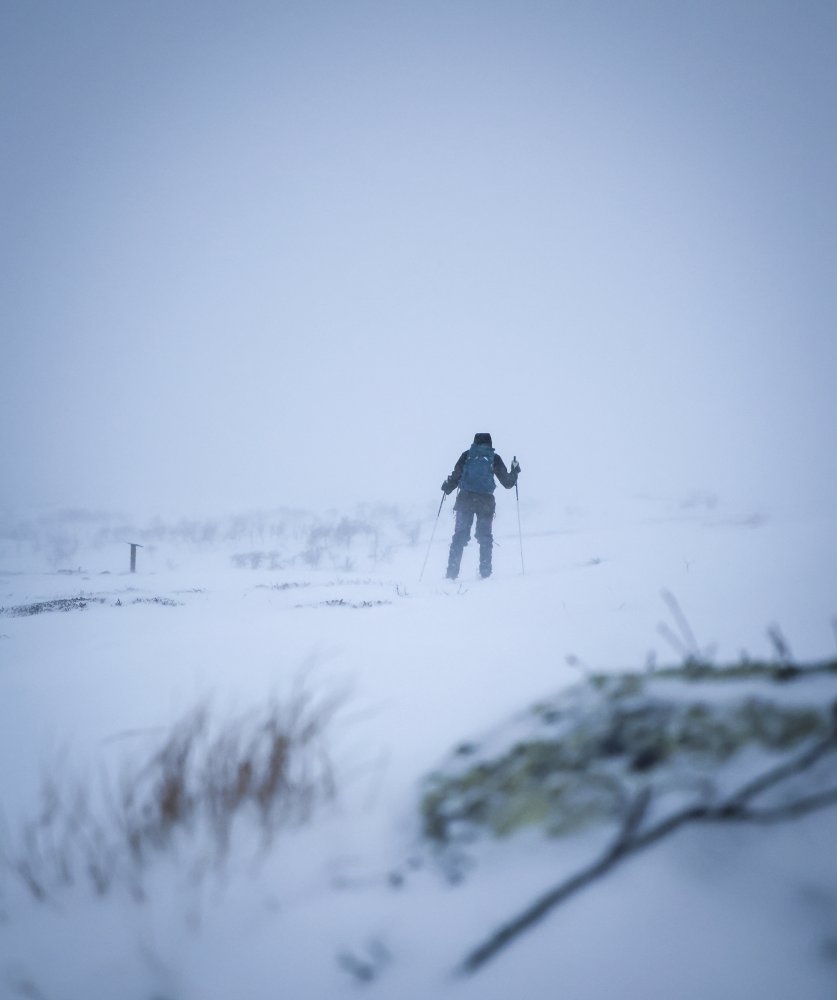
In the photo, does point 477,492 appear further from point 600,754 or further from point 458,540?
point 600,754

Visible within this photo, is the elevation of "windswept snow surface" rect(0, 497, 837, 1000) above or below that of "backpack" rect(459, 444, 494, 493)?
below

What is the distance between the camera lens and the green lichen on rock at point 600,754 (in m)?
1.16

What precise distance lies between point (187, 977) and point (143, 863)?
1.15 ft

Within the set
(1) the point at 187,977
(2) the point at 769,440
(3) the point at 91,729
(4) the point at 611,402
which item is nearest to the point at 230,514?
(3) the point at 91,729

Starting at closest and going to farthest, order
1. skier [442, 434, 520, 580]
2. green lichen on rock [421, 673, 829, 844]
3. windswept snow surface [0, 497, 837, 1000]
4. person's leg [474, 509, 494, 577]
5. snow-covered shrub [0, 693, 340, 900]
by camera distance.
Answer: windswept snow surface [0, 497, 837, 1000]
green lichen on rock [421, 673, 829, 844]
snow-covered shrub [0, 693, 340, 900]
person's leg [474, 509, 494, 577]
skier [442, 434, 520, 580]

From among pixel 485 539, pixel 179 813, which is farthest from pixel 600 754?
pixel 485 539

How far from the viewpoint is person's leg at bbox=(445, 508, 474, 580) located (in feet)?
23.8

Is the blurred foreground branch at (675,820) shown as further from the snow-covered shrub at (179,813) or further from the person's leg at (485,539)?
the person's leg at (485,539)

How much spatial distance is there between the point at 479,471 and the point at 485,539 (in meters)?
1.08

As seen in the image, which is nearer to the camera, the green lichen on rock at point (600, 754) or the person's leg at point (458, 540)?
the green lichen on rock at point (600, 754)

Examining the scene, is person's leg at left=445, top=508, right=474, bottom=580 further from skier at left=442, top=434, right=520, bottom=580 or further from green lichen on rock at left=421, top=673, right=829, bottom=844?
green lichen on rock at left=421, top=673, right=829, bottom=844

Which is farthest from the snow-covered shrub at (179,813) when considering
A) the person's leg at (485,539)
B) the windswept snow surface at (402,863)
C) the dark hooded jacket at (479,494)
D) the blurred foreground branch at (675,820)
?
the dark hooded jacket at (479,494)

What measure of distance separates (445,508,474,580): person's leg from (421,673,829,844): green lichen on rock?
224 inches

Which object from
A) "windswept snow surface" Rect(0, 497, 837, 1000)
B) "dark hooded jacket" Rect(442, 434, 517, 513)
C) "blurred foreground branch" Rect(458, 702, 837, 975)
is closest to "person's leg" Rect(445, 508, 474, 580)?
"dark hooded jacket" Rect(442, 434, 517, 513)
